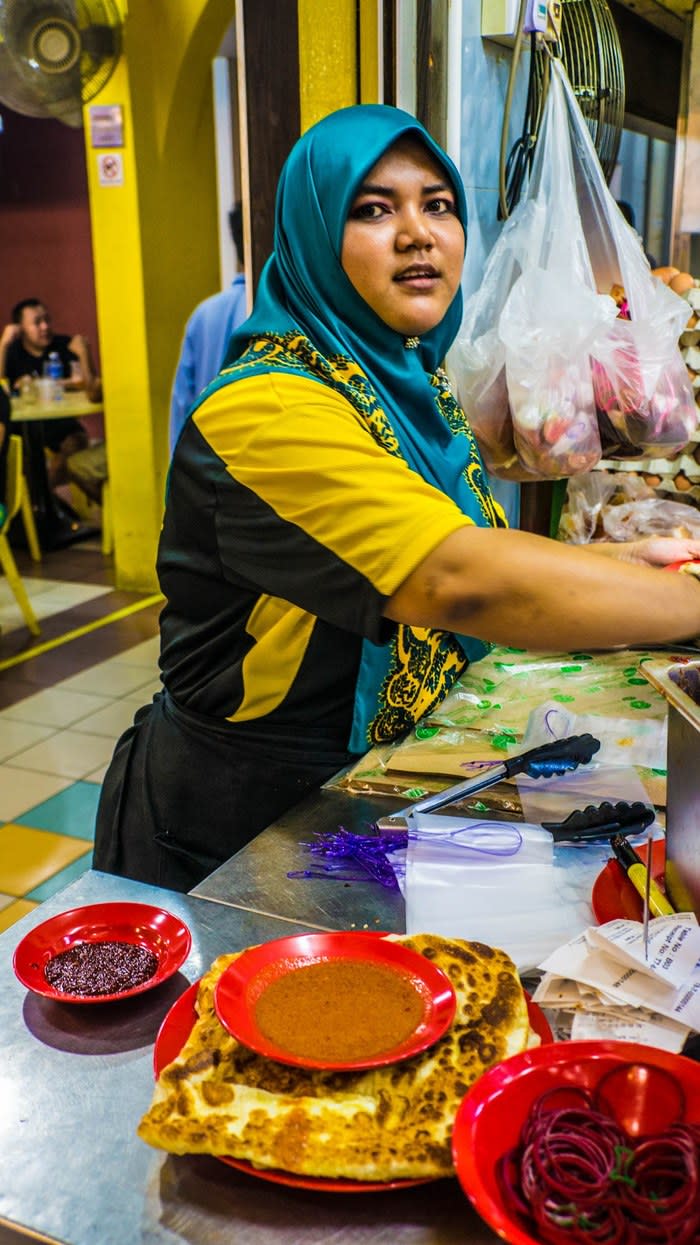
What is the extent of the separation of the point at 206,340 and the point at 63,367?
137 inches

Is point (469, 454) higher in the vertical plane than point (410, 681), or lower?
higher

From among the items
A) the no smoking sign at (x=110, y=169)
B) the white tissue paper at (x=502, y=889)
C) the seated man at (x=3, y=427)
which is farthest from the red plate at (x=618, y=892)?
the no smoking sign at (x=110, y=169)

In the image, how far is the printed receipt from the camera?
93 cm

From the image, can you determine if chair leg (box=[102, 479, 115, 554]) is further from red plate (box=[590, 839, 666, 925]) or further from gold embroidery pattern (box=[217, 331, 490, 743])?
red plate (box=[590, 839, 666, 925])

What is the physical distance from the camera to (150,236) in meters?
5.79

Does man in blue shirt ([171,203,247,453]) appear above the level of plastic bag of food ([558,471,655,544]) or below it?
above

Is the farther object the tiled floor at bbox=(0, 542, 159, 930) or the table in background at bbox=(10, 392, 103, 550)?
the table in background at bbox=(10, 392, 103, 550)

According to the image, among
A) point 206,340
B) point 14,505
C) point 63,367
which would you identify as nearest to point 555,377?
point 206,340

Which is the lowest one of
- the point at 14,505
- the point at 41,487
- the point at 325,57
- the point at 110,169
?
the point at 41,487

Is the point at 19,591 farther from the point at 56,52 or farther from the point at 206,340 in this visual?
the point at 56,52

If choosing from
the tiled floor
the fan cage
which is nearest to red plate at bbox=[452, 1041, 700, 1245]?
the tiled floor

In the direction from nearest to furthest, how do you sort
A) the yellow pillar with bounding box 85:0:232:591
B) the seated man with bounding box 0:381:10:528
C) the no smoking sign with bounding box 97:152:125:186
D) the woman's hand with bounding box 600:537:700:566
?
the woman's hand with bounding box 600:537:700:566 → the seated man with bounding box 0:381:10:528 → the yellow pillar with bounding box 85:0:232:591 → the no smoking sign with bounding box 97:152:125:186

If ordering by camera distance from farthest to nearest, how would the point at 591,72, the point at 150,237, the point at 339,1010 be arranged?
1. the point at 150,237
2. the point at 591,72
3. the point at 339,1010

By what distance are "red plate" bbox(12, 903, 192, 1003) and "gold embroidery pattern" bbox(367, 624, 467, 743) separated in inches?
19.0
